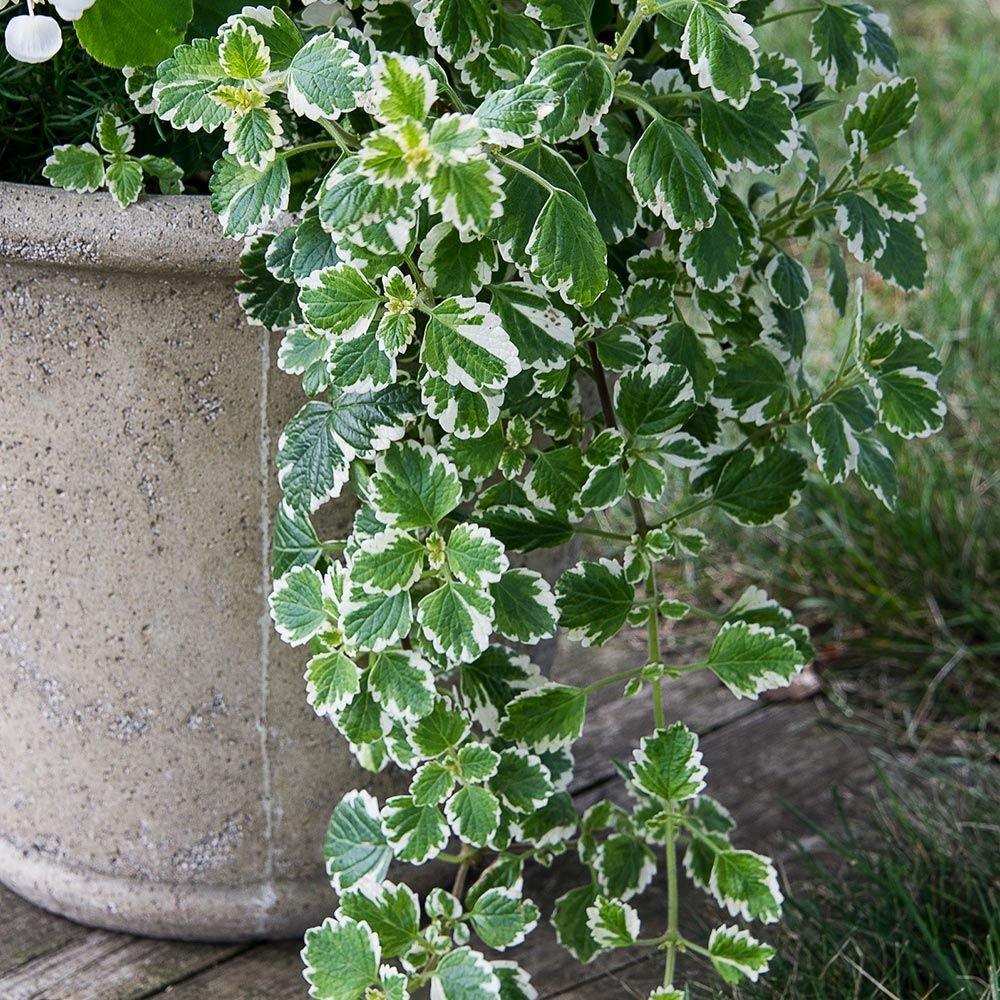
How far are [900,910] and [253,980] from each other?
2.07ft

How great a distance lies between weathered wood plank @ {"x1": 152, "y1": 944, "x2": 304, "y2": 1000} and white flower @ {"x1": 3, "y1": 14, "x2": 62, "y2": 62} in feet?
2.82

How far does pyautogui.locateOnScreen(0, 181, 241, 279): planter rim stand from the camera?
3.39 feet

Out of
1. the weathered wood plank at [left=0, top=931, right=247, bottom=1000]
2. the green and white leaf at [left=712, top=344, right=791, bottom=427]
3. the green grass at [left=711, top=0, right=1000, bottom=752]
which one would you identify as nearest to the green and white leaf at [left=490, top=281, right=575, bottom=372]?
the green and white leaf at [left=712, top=344, right=791, bottom=427]

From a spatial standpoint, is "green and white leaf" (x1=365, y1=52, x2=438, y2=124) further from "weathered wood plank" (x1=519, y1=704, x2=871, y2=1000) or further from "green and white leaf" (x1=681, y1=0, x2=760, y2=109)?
"weathered wood plank" (x1=519, y1=704, x2=871, y2=1000)

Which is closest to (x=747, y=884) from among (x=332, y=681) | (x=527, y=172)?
(x=332, y=681)

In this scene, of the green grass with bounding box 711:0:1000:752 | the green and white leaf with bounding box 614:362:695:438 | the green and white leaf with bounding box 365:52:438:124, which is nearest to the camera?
the green and white leaf with bounding box 365:52:438:124

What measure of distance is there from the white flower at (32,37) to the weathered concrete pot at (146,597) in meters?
0.12

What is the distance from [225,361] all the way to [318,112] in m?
0.28

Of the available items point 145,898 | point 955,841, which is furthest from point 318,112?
point 955,841

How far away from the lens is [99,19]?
96cm

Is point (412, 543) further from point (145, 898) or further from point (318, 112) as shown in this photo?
point (145, 898)

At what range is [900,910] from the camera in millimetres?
1319

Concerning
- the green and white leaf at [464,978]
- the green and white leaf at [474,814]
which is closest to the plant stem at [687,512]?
the green and white leaf at [474,814]

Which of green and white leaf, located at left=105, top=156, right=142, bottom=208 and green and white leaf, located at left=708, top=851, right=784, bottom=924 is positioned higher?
green and white leaf, located at left=105, top=156, right=142, bottom=208
